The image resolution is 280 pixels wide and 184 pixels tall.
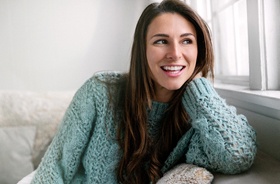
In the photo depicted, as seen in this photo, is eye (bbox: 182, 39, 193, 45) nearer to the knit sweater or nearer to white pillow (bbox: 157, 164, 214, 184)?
the knit sweater

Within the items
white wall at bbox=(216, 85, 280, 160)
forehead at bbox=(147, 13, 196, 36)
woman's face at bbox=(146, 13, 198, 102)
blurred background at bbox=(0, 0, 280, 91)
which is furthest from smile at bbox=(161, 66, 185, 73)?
blurred background at bbox=(0, 0, 280, 91)

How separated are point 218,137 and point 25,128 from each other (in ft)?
4.20

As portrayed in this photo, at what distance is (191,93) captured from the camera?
3.25 feet

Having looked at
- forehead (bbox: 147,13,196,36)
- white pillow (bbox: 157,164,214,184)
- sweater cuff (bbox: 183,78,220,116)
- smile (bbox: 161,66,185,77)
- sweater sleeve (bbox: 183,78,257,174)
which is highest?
forehead (bbox: 147,13,196,36)

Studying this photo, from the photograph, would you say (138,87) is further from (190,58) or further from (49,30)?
(49,30)

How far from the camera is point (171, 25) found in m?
1.00

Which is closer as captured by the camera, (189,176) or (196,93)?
(189,176)

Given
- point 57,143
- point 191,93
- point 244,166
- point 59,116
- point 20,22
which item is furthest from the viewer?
point 20,22

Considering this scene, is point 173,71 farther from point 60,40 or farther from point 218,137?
point 60,40


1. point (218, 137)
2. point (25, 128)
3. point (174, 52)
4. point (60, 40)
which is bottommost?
point (25, 128)

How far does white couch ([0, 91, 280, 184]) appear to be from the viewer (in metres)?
1.64

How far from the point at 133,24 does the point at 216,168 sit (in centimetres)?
193

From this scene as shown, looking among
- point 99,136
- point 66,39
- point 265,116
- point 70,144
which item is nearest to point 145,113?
point 99,136

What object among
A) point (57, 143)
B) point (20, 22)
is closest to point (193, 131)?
point (57, 143)
